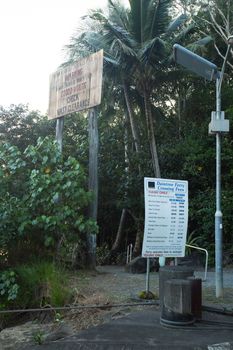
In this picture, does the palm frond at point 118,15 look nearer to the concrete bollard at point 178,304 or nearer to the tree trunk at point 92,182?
the tree trunk at point 92,182

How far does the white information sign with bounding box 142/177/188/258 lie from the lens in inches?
295

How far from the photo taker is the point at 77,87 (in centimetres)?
1195

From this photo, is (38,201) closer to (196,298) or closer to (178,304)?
(196,298)

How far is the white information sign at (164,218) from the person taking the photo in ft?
24.6

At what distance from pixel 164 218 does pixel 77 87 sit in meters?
5.54

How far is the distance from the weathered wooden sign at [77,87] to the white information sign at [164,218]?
14.1 feet

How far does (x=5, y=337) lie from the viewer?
255 inches

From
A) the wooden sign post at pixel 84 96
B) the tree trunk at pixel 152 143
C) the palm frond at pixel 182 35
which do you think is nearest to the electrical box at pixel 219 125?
the wooden sign post at pixel 84 96

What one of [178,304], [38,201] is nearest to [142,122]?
[38,201]

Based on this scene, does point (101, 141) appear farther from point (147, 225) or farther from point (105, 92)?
point (147, 225)

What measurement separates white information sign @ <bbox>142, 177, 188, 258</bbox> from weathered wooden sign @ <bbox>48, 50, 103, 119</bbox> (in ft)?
14.1

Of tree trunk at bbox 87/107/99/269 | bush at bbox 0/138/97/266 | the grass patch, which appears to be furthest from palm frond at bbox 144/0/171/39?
the grass patch

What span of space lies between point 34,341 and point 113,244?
13.1 meters

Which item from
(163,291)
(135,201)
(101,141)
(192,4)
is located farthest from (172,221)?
(192,4)
